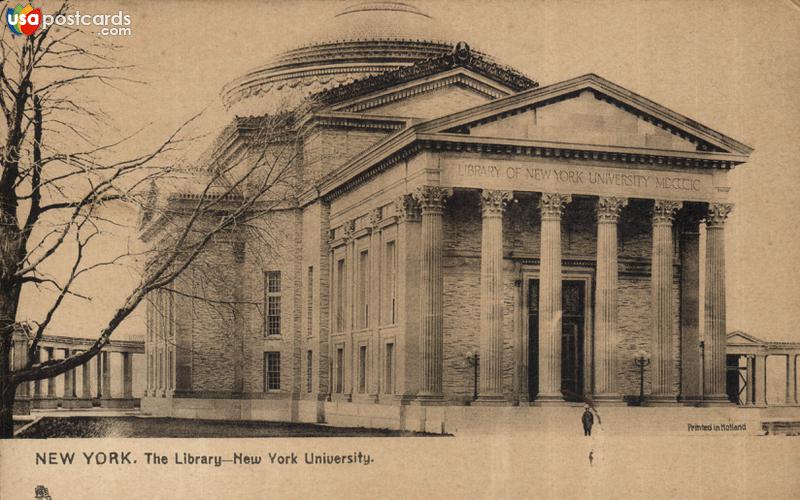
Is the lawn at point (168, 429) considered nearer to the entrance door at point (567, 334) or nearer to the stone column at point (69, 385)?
the stone column at point (69, 385)

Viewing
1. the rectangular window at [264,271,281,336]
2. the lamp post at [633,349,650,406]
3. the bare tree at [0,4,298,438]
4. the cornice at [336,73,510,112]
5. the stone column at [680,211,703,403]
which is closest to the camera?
the bare tree at [0,4,298,438]

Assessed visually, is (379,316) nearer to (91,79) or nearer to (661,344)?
(661,344)

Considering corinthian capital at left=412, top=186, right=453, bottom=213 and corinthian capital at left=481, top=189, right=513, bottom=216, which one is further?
corinthian capital at left=481, top=189, right=513, bottom=216

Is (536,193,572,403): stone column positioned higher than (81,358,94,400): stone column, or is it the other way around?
(536,193,572,403): stone column

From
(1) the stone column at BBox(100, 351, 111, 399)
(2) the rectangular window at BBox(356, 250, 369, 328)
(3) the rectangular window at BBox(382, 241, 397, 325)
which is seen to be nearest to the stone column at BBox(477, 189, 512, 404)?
(3) the rectangular window at BBox(382, 241, 397, 325)

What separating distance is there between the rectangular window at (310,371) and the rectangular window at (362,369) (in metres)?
1.10

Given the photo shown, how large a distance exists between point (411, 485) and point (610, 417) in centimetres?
473

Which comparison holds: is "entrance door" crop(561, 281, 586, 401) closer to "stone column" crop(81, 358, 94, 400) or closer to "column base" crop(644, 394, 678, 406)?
"column base" crop(644, 394, 678, 406)

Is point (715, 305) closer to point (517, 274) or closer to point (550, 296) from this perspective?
point (550, 296)

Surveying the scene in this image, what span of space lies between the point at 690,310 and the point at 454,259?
214 inches

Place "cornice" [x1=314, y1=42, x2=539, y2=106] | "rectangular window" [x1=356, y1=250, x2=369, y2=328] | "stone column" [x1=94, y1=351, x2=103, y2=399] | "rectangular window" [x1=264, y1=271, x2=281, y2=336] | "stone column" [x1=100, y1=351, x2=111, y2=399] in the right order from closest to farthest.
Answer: "rectangular window" [x1=356, y1=250, x2=369, y2=328] → "rectangular window" [x1=264, y1=271, x2=281, y2=336] → "cornice" [x1=314, y1=42, x2=539, y2=106] → "stone column" [x1=94, y1=351, x2=103, y2=399] → "stone column" [x1=100, y1=351, x2=111, y2=399]

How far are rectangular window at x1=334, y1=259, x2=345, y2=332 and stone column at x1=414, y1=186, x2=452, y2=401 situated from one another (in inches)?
130

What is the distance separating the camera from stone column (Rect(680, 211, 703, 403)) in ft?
87.6

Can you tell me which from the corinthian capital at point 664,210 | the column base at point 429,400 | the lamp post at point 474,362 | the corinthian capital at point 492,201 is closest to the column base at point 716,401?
the corinthian capital at point 664,210
